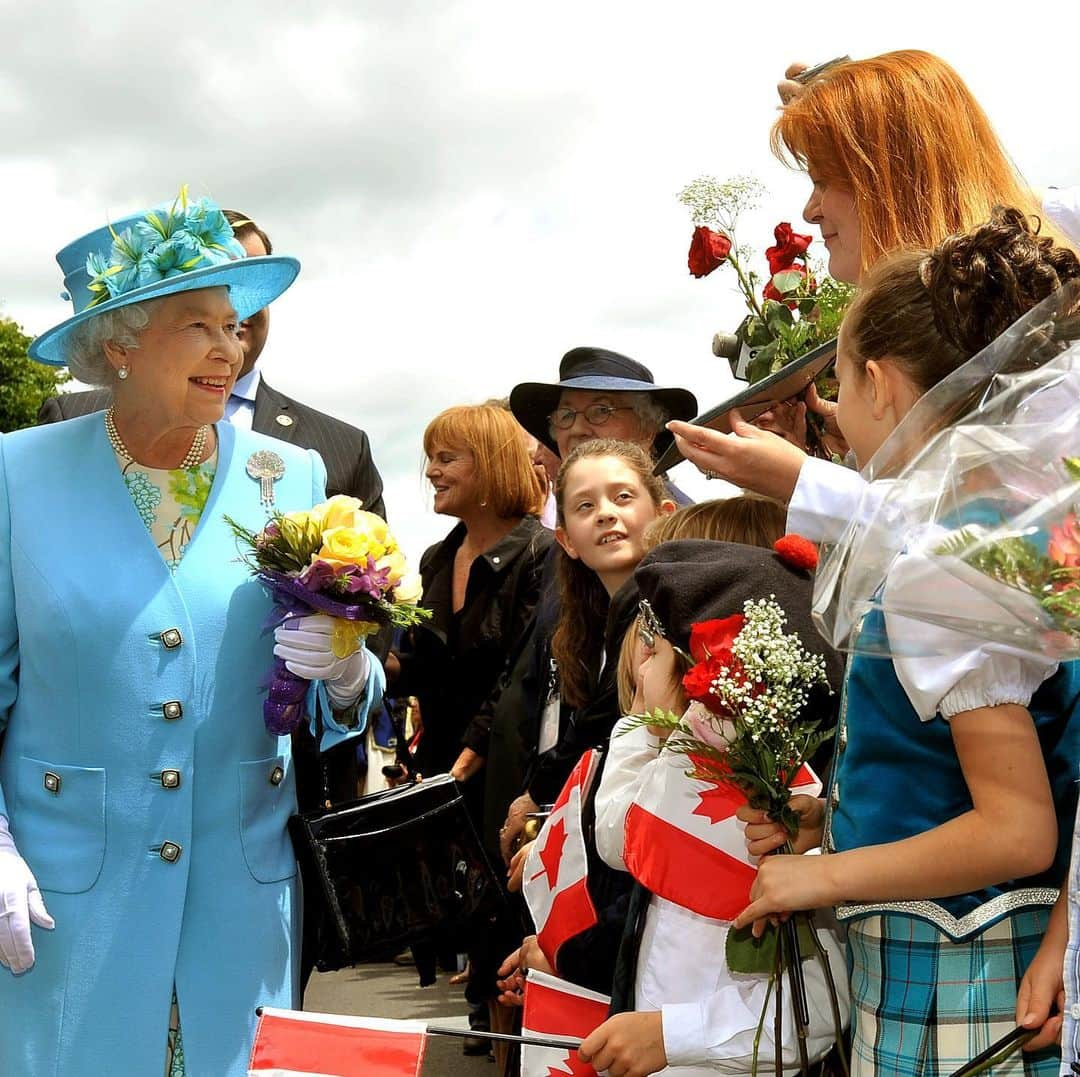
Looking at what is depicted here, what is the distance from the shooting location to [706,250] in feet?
10.6

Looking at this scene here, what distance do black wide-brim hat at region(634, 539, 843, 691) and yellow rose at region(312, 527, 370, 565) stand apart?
2.07 ft

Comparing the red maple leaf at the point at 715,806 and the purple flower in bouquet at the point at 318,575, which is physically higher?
the purple flower in bouquet at the point at 318,575

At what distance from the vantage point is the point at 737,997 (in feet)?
8.00

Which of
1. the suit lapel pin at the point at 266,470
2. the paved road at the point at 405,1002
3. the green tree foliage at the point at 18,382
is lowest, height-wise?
the paved road at the point at 405,1002

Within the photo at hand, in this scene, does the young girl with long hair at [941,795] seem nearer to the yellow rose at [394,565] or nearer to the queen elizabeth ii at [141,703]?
the yellow rose at [394,565]

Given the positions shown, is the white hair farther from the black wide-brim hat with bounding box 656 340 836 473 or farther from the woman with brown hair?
the woman with brown hair

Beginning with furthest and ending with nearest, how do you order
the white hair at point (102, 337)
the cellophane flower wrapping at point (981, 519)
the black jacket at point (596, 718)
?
→ the black jacket at point (596, 718) < the white hair at point (102, 337) < the cellophane flower wrapping at point (981, 519)

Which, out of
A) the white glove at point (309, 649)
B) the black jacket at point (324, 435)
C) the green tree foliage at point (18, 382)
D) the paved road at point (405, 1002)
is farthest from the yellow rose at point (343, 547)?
the green tree foliage at point (18, 382)

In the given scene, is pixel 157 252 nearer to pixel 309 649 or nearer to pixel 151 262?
pixel 151 262

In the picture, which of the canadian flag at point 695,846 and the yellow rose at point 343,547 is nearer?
the canadian flag at point 695,846

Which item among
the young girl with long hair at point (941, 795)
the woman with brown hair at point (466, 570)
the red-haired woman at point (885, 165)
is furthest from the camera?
the woman with brown hair at point (466, 570)

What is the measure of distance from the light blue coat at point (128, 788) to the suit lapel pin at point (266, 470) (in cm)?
21

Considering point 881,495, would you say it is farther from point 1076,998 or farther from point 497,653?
point 497,653

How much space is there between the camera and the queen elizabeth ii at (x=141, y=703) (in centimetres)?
291
